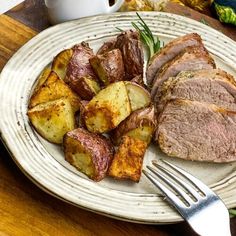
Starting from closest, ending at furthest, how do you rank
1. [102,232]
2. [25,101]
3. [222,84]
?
[102,232], [222,84], [25,101]

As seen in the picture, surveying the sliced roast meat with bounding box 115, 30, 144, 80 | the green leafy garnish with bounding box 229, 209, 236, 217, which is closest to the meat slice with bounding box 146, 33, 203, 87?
the sliced roast meat with bounding box 115, 30, 144, 80

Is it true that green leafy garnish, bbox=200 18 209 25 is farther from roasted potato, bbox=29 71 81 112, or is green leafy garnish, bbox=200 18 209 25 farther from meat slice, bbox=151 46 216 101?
roasted potato, bbox=29 71 81 112

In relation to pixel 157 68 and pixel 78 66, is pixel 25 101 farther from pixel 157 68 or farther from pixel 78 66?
pixel 157 68

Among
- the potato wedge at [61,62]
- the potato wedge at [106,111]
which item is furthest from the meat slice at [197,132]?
the potato wedge at [61,62]

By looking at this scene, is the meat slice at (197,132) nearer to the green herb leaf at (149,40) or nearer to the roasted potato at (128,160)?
the roasted potato at (128,160)

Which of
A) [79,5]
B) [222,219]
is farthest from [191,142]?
[79,5]

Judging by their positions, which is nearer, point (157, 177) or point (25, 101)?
point (157, 177)
